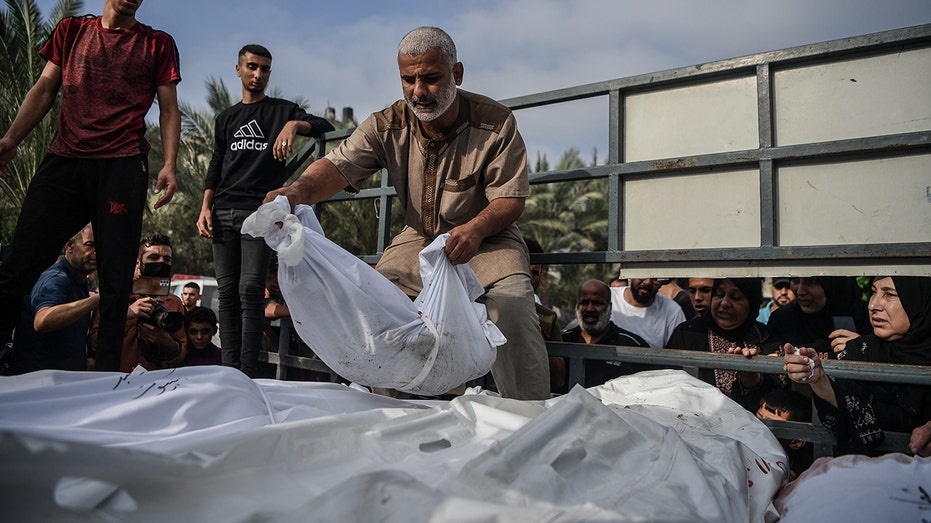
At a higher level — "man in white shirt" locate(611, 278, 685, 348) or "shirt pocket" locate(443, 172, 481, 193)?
"shirt pocket" locate(443, 172, 481, 193)

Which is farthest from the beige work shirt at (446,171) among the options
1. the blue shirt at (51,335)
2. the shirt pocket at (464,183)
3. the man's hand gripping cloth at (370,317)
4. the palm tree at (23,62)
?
the palm tree at (23,62)

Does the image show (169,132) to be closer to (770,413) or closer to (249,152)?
(249,152)

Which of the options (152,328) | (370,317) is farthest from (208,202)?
(370,317)

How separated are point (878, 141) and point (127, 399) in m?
2.55

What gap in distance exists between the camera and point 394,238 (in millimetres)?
3314

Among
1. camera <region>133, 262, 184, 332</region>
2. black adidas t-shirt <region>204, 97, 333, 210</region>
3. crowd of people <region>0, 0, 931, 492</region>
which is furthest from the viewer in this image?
black adidas t-shirt <region>204, 97, 333, 210</region>

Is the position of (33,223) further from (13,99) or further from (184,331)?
(13,99)

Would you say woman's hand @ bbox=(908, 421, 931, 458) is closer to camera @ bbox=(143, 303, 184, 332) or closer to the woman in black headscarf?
the woman in black headscarf

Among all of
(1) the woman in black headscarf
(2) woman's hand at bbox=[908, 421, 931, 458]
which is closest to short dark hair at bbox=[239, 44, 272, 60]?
(1) the woman in black headscarf

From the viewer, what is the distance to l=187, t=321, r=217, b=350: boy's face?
4980 millimetres

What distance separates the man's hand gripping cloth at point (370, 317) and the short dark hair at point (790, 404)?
138cm

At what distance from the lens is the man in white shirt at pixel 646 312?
5.17 m

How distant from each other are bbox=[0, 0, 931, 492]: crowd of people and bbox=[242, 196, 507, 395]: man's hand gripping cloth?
0.87 feet

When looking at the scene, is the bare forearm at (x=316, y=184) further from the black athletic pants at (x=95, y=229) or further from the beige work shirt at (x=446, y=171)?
the black athletic pants at (x=95, y=229)
